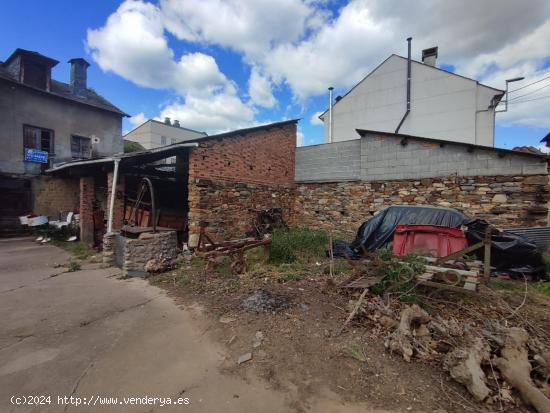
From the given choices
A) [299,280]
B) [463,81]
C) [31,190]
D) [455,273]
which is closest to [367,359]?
[455,273]

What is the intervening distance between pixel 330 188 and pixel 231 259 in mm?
5357

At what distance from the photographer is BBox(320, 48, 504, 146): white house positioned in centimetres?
1162

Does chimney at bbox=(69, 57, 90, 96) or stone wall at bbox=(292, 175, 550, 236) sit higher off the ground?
chimney at bbox=(69, 57, 90, 96)

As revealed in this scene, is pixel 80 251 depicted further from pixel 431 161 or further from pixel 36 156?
pixel 431 161

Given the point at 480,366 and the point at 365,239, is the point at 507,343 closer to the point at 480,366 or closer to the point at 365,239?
the point at 480,366

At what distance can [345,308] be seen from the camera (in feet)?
12.3

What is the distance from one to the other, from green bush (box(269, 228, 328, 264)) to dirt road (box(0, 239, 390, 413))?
2559mm

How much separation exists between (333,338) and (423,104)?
518 inches

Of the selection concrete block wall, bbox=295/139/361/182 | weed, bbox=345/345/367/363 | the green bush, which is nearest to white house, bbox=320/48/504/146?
concrete block wall, bbox=295/139/361/182

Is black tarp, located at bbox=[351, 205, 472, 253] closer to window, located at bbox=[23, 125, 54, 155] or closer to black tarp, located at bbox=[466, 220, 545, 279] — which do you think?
black tarp, located at bbox=[466, 220, 545, 279]

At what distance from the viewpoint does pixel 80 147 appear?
14.7 m

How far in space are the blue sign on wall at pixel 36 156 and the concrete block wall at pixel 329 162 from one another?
12239 millimetres

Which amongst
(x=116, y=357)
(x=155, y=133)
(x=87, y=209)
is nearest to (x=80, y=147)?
(x=87, y=209)

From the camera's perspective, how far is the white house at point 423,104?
11.6m
